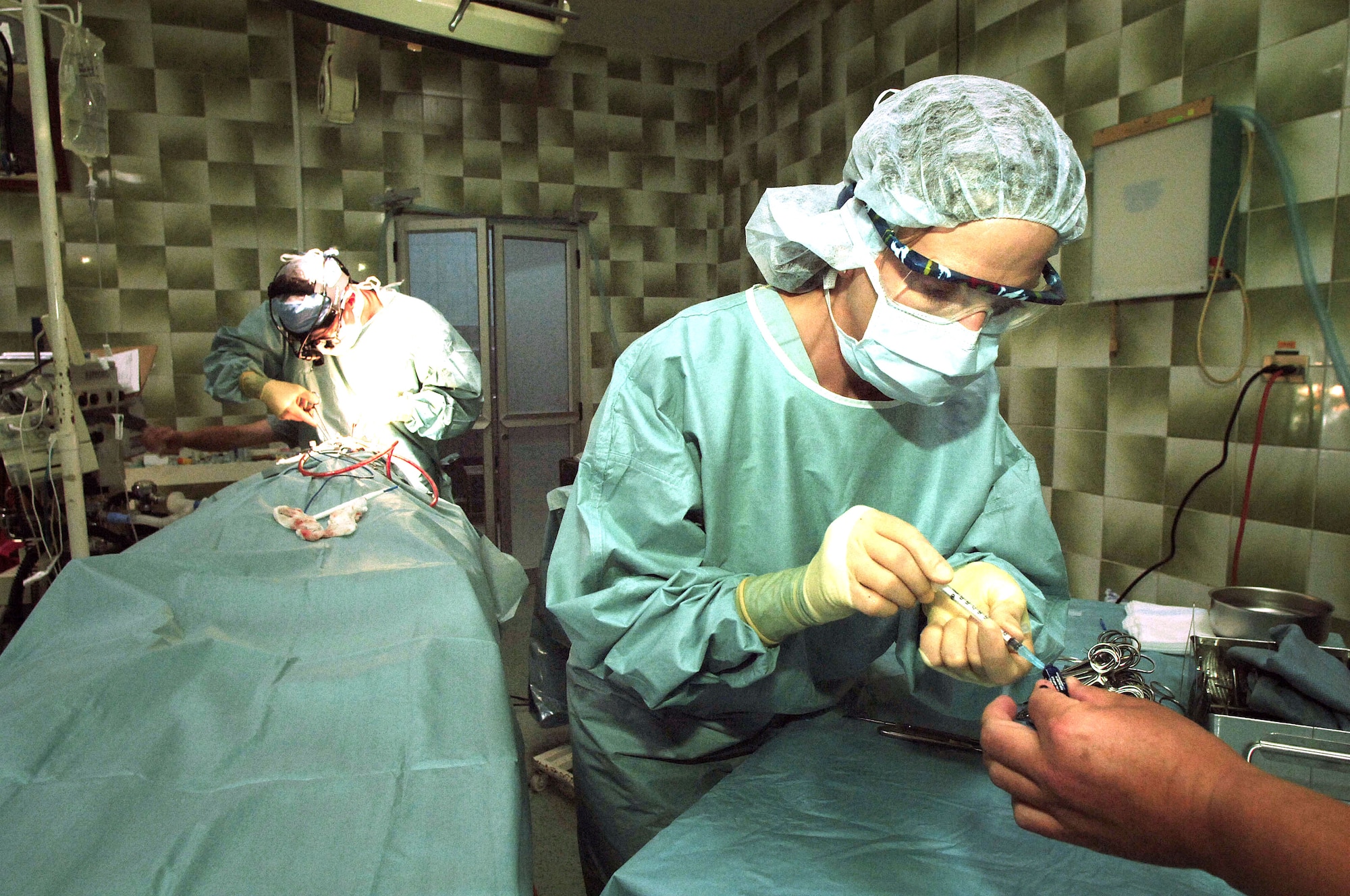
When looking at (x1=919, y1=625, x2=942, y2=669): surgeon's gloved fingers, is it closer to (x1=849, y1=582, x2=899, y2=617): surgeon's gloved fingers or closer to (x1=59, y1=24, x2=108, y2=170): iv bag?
(x1=849, y1=582, x2=899, y2=617): surgeon's gloved fingers

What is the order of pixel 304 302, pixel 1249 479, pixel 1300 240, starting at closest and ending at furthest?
pixel 1300 240 → pixel 1249 479 → pixel 304 302

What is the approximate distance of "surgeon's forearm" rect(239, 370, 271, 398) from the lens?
10.5ft

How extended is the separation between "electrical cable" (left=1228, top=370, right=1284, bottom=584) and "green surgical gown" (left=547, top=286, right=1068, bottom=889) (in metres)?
1.55

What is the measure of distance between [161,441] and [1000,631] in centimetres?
414

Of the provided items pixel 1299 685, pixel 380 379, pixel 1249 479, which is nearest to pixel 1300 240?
pixel 1249 479

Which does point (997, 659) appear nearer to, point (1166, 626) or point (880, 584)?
point (880, 584)

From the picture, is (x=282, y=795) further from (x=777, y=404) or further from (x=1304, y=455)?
(x=1304, y=455)

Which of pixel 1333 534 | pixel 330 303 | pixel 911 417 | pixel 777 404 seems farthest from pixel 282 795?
pixel 1333 534

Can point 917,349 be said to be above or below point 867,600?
above

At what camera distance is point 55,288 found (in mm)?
2092

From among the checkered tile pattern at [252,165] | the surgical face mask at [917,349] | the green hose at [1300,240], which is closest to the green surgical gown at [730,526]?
the surgical face mask at [917,349]

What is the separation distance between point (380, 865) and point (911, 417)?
969 mm

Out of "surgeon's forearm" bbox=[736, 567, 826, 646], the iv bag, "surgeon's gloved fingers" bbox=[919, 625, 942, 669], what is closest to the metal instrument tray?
"surgeon's gloved fingers" bbox=[919, 625, 942, 669]

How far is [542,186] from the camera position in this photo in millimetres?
4871
